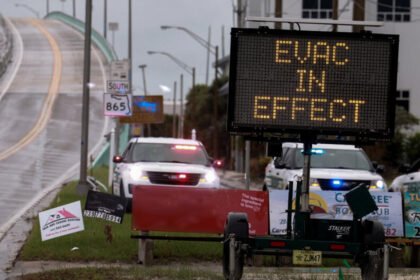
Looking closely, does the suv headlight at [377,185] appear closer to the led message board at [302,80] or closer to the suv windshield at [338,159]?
the suv windshield at [338,159]

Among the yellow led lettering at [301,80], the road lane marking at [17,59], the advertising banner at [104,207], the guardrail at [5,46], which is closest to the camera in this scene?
the yellow led lettering at [301,80]

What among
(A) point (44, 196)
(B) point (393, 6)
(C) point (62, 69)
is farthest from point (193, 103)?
(A) point (44, 196)

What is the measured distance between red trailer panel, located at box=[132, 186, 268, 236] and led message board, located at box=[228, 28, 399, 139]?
3.47 meters

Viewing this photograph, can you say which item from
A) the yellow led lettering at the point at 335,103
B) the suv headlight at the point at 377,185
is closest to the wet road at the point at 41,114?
the suv headlight at the point at 377,185

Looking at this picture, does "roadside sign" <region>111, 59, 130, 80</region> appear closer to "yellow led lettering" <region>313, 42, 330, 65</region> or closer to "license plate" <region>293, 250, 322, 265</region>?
"yellow led lettering" <region>313, 42, 330, 65</region>

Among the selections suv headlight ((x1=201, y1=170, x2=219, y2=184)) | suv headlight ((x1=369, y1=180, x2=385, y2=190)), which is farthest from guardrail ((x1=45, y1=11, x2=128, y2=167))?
suv headlight ((x1=369, y1=180, x2=385, y2=190))

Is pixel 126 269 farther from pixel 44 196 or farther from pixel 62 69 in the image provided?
pixel 62 69

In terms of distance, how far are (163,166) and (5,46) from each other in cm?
6457

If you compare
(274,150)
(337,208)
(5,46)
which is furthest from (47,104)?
(274,150)

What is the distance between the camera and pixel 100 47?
85750 mm

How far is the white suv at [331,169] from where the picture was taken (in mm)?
19438

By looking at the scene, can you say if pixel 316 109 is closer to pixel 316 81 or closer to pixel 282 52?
pixel 316 81

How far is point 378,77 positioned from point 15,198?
14374 millimetres

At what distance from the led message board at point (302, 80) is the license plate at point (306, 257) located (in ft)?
4.40
